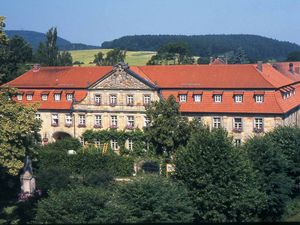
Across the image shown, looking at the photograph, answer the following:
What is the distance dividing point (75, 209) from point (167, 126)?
1786cm

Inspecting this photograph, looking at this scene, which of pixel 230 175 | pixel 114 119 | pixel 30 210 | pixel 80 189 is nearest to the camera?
pixel 80 189

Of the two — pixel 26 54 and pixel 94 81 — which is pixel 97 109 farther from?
pixel 26 54

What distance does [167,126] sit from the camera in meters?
43.9

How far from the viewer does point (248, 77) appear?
55625 mm

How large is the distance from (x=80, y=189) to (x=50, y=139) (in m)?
32.5

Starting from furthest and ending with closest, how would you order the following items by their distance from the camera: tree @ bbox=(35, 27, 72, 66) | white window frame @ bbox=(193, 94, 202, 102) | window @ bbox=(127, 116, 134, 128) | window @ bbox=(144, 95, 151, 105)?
tree @ bbox=(35, 27, 72, 66) → window @ bbox=(127, 116, 134, 128) → window @ bbox=(144, 95, 151, 105) → white window frame @ bbox=(193, 94, 202, 102)

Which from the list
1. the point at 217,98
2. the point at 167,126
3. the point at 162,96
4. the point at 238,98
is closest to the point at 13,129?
the point at 167,126

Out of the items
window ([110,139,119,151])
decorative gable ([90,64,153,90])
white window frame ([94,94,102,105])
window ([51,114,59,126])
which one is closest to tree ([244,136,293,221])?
decorative gable ([90,64,153,90])

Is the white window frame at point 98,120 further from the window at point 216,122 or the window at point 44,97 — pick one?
the window at point 216,122

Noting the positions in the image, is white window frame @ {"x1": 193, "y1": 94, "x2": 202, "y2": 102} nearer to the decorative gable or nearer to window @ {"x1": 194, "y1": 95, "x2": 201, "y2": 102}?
window @ {"x1": 194, "y1": 95, "x2": 201, "y2": 102}

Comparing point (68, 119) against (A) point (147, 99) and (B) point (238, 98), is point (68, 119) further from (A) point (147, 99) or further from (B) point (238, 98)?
(B) point (238, 98)

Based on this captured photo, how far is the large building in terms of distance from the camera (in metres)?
53.7

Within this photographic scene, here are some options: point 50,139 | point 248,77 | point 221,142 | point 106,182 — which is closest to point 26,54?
point 50,139

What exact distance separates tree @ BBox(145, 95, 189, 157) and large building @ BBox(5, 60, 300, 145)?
10668 mm
